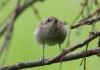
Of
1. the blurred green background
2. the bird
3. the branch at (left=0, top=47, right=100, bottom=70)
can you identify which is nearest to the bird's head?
the bird

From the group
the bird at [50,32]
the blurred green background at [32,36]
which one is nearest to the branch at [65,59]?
the bird at [50,32]

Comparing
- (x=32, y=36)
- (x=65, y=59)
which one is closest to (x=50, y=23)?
(x=65, y=59)

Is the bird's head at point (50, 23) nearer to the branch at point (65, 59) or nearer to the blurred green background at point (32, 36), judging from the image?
the branch at point (65, 59)

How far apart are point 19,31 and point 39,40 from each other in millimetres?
1681

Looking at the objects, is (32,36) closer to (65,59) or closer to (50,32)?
(50,32)

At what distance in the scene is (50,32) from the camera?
3.43 ft

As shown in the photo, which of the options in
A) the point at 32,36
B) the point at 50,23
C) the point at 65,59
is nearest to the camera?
the point at 65,59

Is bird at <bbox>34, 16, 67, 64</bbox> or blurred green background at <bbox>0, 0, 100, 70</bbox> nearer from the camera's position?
bird at <bbox>34, 16, 67, 64</bbox>

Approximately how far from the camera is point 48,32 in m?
1.04

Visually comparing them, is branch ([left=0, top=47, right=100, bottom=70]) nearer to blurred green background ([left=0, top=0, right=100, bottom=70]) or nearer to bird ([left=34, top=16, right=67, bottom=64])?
bird ([left=34, top=16, right=67, bottom=64])

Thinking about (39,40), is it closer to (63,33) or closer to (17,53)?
(63,33)

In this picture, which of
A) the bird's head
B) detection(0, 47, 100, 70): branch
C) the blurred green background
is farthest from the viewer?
the blurred green background

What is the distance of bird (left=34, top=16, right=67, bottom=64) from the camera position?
1015 mm

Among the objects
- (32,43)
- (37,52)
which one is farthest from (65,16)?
(37,52)
